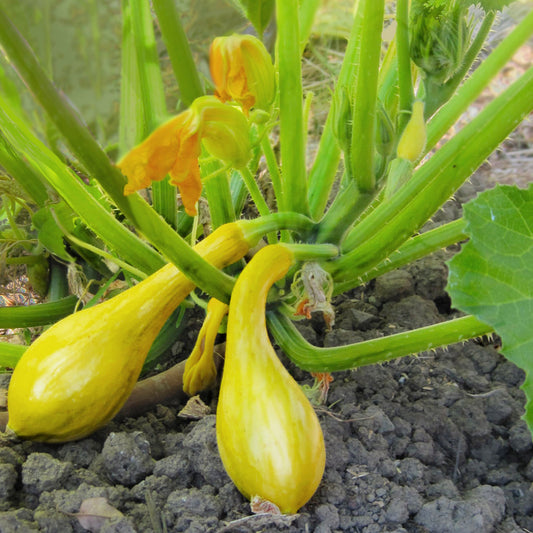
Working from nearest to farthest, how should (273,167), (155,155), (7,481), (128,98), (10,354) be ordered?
(128,98), (155,155), (7,481), (10,354), (273,167)

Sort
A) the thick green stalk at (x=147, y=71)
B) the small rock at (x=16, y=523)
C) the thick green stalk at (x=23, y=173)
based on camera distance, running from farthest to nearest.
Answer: the thick green stalk at (x=23, y=173), the small rock at (x=16, y=523), the thick green stalk at (x=147, y=71)

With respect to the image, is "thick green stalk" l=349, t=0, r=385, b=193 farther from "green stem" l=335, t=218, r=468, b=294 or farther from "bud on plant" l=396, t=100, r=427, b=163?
"green stem" l=335, t=218, r=468, b=294

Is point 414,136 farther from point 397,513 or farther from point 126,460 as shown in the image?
point 126,460

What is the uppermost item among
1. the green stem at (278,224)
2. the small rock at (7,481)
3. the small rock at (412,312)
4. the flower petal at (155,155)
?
the flower petal at (155,155)

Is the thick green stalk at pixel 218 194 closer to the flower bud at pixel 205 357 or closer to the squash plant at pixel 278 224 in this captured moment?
the squash plant at pixel 278 224

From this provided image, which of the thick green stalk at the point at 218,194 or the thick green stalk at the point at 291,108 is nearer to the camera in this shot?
the thick green stalk at the point at 291,108

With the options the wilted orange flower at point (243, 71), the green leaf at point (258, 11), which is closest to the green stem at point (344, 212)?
the wilted orange flower at point (243, 71)

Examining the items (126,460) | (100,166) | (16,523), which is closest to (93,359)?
(126,460)

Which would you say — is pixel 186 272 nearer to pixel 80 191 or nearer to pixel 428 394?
pixel 80 191
